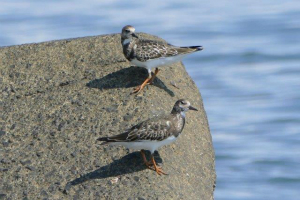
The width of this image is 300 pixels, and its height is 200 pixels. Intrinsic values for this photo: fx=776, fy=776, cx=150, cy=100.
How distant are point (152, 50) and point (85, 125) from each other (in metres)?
1.99

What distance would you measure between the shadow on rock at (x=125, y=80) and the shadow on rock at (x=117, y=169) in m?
1.32

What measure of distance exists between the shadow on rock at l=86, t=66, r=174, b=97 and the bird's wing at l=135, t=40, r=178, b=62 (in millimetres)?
254

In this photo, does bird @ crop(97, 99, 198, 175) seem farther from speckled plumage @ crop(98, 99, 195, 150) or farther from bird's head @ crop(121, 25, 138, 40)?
bird's head @ crop(121, 25, 138, 40)

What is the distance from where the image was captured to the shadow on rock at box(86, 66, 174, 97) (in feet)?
31.0

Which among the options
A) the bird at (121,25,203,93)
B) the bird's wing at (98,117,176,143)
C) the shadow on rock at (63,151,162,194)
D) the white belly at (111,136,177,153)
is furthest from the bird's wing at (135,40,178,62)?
the shadow on rock at (63,151,162,194)

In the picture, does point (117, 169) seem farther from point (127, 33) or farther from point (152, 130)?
point (127, 33)

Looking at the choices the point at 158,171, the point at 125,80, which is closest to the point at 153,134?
the point at 158,171

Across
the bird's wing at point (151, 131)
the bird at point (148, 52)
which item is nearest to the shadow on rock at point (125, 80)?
the bird at point (148, 52)

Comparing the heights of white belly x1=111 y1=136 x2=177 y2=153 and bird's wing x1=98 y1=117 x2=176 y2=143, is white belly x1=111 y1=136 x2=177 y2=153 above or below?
below

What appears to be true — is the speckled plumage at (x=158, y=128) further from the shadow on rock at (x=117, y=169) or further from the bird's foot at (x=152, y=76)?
the bird's foot at (x=152, y=76)

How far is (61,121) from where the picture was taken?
28.7ft

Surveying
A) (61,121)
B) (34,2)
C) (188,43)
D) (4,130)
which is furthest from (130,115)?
(34,2)

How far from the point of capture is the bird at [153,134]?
8.11 metres

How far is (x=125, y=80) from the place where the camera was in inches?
386
